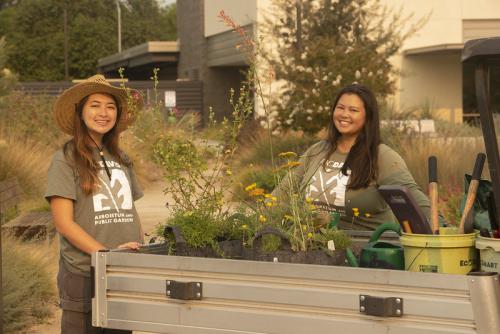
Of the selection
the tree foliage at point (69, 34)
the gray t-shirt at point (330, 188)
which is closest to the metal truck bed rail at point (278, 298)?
the gray t-shirt at point (330, 188)

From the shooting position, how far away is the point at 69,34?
66625 mm

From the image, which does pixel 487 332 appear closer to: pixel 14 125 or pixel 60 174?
pixel 60 174

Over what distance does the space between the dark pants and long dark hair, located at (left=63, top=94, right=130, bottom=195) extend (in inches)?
15.1

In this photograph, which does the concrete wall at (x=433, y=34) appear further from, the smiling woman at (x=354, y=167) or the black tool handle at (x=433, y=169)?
the black tool handle at (x=433, y=169)

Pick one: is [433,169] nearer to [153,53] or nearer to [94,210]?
[94,210]

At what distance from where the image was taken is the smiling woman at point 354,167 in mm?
4949

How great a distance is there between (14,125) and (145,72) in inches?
1588

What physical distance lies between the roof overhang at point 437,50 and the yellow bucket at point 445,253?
2754 centimetres

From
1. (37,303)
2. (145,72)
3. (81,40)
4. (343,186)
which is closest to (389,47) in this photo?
(37,303)

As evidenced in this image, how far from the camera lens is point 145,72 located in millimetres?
58375

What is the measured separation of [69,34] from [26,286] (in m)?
60.6

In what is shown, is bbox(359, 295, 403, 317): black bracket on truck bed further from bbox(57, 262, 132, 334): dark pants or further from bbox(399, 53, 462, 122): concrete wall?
bbox(399, 53, 462, 122): concrete wall

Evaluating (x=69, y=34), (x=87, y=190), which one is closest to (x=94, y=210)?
(x=87, y=190)

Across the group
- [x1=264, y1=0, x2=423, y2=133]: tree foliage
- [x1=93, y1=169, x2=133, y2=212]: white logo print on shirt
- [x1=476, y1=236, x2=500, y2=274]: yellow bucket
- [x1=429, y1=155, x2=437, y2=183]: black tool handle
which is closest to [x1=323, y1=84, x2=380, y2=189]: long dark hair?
[x1=93, y1=169, x2=133, y2=212]: white logo print on shirt
